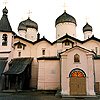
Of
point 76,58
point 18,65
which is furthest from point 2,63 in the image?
point 76,58

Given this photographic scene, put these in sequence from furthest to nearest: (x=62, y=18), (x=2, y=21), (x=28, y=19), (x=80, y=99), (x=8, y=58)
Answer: (x=28, y=19)
(x=62, y=18)
(x=2, y=21)
(x=8, y=58)
(x=80, y=99)

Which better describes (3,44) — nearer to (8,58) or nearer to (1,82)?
(8,58)

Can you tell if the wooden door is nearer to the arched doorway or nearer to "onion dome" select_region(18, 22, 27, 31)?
the arched doorway

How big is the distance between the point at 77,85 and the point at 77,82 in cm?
Result: 28

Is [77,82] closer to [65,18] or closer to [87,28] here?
[65,18]

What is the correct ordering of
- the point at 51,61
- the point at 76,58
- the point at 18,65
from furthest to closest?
the point at 18,65
the point at 51,61
the point at 76,58

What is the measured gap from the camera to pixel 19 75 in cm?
2119

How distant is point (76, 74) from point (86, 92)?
1.92 m

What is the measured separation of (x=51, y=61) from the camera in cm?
2217

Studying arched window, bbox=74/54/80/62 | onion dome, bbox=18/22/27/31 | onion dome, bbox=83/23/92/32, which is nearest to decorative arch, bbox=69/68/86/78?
arched window, bbox=74/54/80/62

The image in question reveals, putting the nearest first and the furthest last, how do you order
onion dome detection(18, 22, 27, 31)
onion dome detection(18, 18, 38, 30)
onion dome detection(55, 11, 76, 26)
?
1. onion dome detection(55, 11, 76, 26)
2. onion dome detection(18, 18, 38, 30)
3. onion dome detection(18, 22, 27, 31)

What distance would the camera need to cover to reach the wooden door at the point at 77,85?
18.1 meters

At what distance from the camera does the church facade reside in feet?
60.5

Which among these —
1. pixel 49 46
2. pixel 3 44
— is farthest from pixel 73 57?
pixel 3 44
